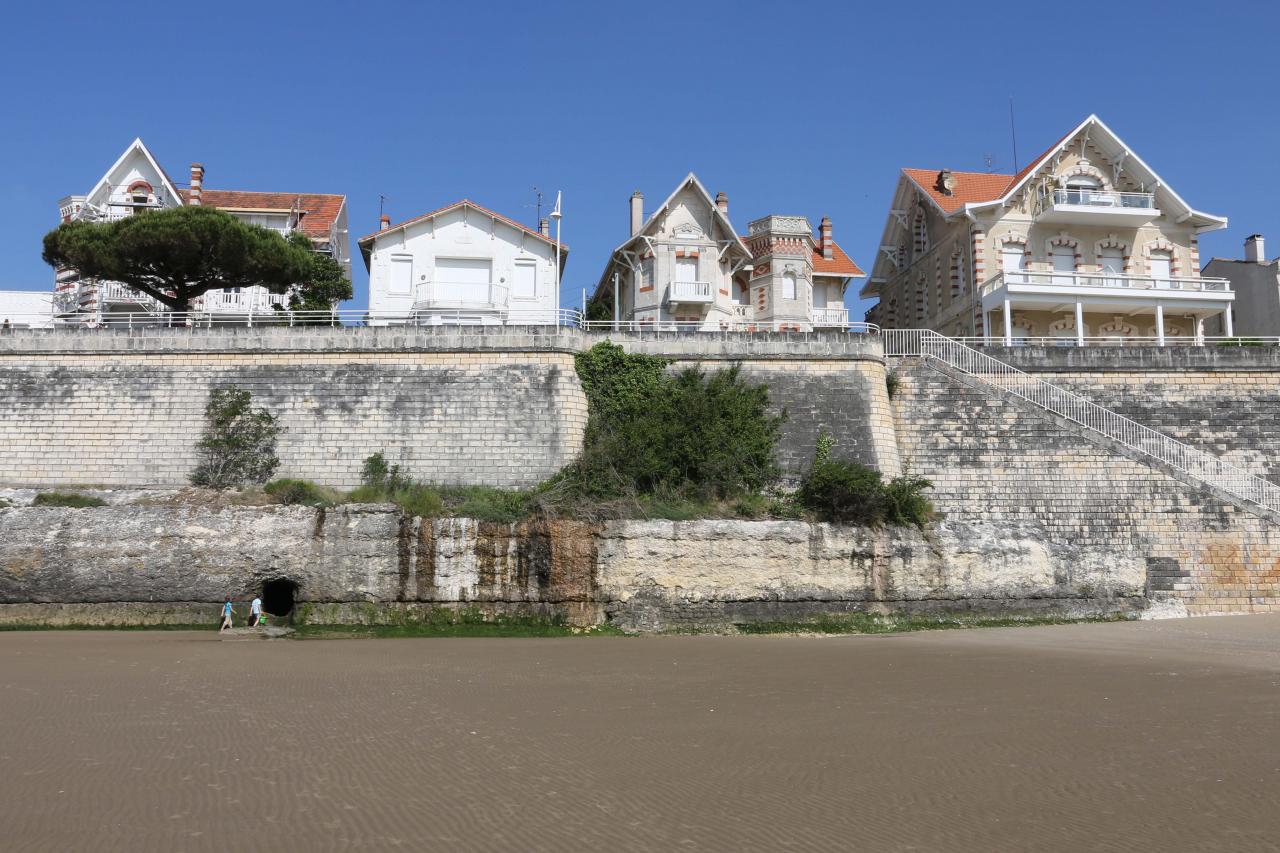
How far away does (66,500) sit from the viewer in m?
19.1

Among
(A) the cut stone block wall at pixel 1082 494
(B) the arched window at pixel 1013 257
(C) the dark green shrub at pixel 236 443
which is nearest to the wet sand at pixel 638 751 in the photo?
(A) the cut stone block wall at pixel 1082 494

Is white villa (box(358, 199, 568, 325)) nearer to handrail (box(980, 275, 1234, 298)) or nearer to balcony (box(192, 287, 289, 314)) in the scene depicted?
balcony (box(192, 287, 289, 314))

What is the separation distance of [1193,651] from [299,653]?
14142 mm

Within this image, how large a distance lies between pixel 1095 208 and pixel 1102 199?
0.81 m

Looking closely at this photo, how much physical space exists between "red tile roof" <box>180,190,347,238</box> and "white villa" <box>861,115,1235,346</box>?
2227 cm

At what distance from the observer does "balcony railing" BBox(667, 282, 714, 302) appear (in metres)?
34.9

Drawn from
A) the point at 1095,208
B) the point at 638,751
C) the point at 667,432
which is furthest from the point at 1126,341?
the point at 638,751

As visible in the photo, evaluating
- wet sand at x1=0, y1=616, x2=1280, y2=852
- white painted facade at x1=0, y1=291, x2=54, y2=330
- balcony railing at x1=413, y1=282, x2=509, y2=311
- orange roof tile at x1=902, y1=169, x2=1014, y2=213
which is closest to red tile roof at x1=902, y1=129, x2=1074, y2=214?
orange roof tile at x1=902, y1=169, x2=1014, y2=213

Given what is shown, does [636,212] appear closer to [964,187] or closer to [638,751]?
[964,187]

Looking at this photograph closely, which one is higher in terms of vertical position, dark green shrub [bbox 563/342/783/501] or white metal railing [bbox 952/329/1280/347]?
white metal railing [bbox 952/329/1280/347]

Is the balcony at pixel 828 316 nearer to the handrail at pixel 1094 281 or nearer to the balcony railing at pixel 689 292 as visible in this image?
the balcony railing at pixel 689 292

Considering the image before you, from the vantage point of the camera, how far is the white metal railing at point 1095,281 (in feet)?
97.6

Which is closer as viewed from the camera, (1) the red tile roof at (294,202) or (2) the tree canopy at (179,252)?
(2) the tree canopy at (179,252)

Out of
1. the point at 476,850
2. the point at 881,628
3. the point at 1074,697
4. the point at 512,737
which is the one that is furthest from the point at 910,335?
the point at 476,850
